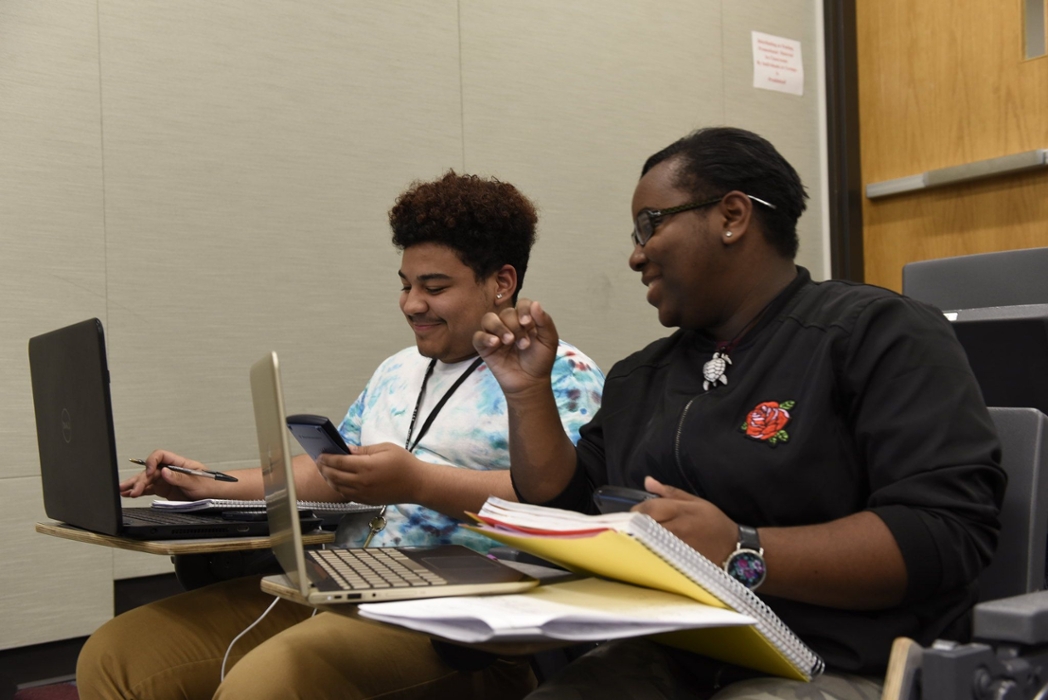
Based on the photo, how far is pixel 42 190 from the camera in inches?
90.8

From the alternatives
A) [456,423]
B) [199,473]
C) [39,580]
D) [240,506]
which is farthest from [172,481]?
[39,580]

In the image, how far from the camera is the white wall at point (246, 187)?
2.30 meters

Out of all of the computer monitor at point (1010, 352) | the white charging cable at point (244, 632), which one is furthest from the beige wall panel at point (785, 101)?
the white charging cable at point (244, 632)

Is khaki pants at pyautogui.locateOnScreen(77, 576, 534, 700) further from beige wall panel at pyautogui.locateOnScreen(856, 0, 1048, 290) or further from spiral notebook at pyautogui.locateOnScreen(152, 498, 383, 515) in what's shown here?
beige wall panel at pyautogui.locateOnScreen(856, 0, 1048, 290)

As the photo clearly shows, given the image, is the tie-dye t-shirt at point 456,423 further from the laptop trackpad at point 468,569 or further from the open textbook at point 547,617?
the open textbook at point 547,617

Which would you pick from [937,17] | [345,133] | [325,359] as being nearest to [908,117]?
[937,17]

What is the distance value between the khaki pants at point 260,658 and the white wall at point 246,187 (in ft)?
2.65

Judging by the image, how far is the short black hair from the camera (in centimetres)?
133

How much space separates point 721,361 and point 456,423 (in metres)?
0.59

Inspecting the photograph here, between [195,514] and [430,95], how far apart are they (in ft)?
5.49

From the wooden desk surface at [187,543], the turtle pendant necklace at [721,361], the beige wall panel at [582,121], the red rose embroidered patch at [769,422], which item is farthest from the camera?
the beige wall panel at [582,121]

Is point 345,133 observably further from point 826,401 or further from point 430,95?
point 826,401

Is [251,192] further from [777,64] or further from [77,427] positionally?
[777,64]

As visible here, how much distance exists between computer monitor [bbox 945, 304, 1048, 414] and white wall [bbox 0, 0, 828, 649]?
1.77m
